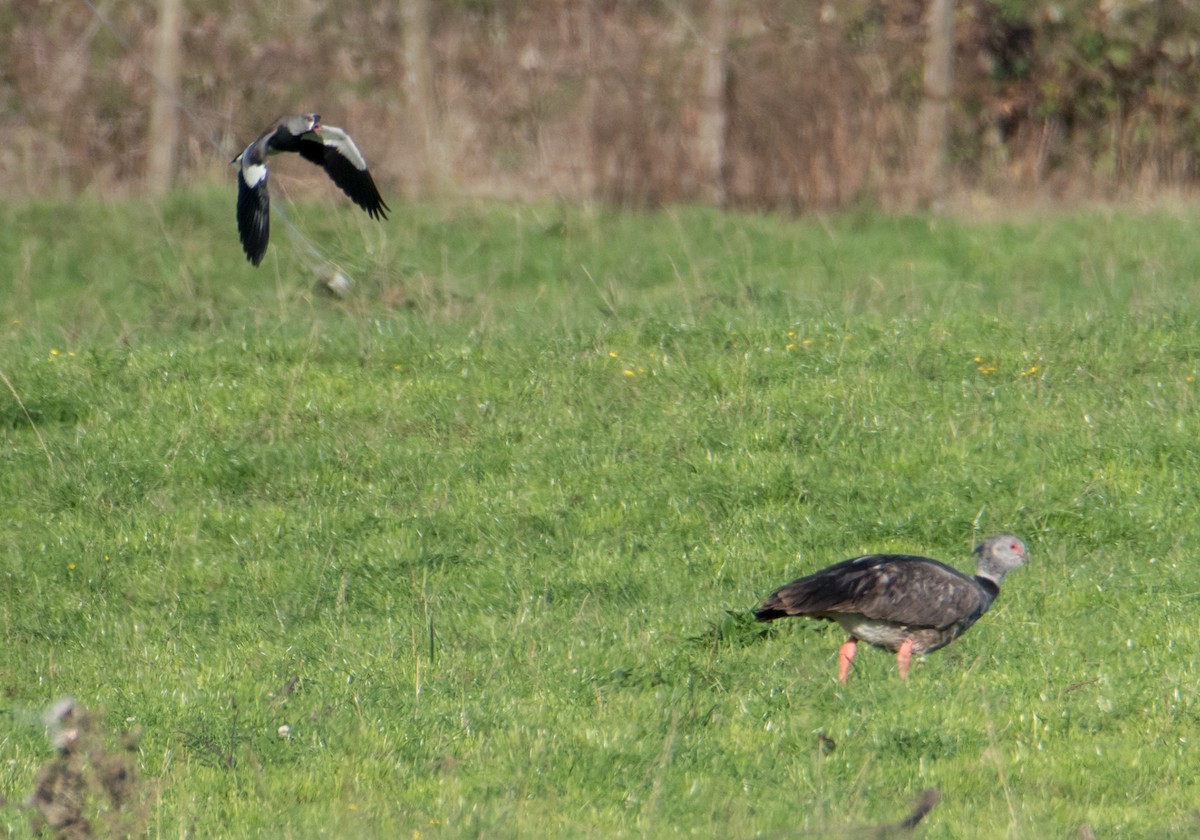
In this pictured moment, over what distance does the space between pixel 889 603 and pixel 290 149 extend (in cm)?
516

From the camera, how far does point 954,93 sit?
2203 centimetres

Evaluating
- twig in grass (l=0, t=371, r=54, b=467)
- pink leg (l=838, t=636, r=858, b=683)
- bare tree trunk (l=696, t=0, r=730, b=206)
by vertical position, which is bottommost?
pink leg (l=838, t=636, r=858, b=683)

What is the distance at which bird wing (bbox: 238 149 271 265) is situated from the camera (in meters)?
9.42

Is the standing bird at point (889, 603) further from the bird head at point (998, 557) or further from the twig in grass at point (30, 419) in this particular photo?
the twig in grass at point (30, 419)

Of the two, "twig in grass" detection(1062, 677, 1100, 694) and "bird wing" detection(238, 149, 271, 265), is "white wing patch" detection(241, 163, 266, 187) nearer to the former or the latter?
"bird wing" detection(238, 149, 271, 265)

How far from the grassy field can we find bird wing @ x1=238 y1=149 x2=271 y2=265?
142 centimetres

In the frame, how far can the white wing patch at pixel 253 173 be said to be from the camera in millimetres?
9609

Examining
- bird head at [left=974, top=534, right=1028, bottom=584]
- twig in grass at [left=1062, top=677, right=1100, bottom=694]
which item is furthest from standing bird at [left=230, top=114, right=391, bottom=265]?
twig in grass at [left=1062, top=677, right=1100, bottom=694]

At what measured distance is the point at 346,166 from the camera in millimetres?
10477

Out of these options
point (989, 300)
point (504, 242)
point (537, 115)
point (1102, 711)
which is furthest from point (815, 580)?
point (537, 115)

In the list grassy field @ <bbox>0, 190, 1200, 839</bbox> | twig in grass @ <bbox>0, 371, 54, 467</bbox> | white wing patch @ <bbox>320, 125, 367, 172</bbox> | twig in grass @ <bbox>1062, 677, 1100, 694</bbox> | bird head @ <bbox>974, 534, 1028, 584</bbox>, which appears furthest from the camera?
twig in grass @ <bbox>0, 371, 54, 467</bbox>

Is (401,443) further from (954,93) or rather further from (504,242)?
(954,93)

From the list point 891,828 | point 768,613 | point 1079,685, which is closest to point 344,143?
point 768,613

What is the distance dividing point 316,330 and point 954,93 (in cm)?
1260
